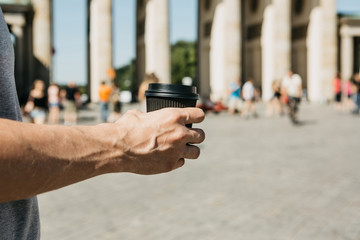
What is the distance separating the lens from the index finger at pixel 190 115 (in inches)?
57.6

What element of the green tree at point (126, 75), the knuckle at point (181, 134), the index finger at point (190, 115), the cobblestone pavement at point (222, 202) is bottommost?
the cobblestone pavement at point (222, 202)

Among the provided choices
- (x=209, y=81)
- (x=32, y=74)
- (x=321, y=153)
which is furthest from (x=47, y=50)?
(x=321, y=153)

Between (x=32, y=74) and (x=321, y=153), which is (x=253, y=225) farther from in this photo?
(x=32, y=74)

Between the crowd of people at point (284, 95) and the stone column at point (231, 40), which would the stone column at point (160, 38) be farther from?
the crowd of people at point (284, 95)

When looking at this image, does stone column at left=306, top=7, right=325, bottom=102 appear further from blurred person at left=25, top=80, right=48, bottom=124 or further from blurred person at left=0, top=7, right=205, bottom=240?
blurred person at left=0, top=7, right=205, bottom=240

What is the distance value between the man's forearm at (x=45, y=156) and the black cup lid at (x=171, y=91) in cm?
27

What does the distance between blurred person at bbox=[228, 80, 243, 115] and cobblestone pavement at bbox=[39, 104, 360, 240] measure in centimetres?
1470

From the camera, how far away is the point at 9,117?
53.0 inches

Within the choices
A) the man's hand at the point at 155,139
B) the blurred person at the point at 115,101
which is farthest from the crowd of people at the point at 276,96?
the man's hand at the point at 155,139

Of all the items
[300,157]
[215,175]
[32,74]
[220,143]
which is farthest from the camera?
[32,74]

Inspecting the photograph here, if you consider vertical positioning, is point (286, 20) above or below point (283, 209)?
above

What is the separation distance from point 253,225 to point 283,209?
765 mm

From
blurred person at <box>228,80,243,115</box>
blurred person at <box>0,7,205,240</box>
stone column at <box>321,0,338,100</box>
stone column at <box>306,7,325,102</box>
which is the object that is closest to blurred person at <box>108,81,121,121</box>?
blurred person at <box>228,80,243,115</box>

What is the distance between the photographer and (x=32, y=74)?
30359 millimetres
